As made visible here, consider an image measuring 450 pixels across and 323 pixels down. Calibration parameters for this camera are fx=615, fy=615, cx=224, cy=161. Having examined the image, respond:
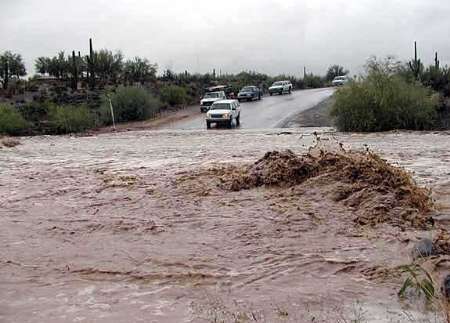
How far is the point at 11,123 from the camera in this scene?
127 feet

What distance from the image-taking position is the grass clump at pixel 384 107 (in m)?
30.8

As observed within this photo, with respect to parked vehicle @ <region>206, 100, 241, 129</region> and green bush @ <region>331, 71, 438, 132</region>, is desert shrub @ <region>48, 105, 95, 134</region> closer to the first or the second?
parked vehicle @ <region>206, 100, 241, 129</region>

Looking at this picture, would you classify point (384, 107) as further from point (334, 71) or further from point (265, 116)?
point (334, 71)

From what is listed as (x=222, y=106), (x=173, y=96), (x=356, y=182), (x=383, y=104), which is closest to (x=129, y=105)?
(x=222, y=106)

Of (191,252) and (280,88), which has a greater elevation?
(280,88)

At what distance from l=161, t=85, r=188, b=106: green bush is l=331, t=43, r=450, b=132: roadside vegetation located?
28.9 m

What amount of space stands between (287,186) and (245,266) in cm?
537

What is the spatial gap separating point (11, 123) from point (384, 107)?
75.2ft

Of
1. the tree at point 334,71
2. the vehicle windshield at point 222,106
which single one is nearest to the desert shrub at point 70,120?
the vehicle windshield at point 222,106

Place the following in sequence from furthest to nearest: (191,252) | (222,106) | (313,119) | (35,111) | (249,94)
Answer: (249,94) → (35,111) → (313,119) → (222,106) → (191,252)

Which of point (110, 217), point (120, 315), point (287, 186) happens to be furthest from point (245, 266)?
point (287, 186)

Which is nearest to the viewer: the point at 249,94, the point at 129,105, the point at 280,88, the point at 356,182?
the point at 356,182

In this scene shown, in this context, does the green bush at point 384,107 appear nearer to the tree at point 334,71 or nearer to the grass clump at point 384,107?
the grass clump at point 384,107

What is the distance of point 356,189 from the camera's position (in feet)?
39.9
